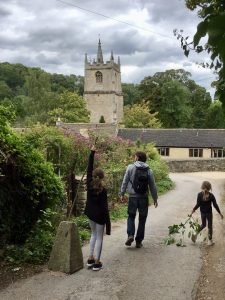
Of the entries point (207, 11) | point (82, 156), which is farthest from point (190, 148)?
point (207, 11)

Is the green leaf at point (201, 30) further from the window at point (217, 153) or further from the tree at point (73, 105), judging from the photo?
the tree at point (73, 105)

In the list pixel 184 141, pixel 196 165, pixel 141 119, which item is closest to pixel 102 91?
pixel 141 119

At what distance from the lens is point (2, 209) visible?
7.30 meters

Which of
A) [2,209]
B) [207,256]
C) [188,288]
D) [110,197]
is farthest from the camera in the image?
[110,197]

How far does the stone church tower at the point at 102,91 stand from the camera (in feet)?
283

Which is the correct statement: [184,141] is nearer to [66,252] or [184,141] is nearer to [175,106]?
[175,106]

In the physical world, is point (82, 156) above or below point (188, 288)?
above

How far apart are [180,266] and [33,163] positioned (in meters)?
3.13

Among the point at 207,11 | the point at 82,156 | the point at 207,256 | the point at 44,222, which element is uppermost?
the point at 207,11

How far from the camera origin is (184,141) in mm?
55875

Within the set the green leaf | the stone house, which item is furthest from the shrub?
the stone house

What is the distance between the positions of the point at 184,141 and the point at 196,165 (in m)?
15.2

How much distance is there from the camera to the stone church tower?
86312 millimetres

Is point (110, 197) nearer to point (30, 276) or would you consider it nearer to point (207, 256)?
point (207, 256)
